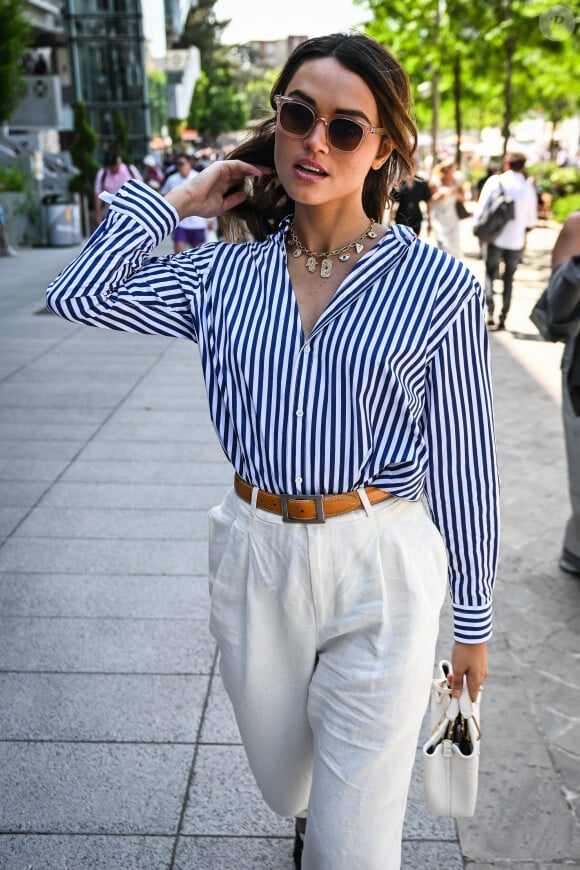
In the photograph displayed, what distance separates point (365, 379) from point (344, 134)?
49 centimetres

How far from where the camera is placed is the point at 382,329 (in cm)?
189

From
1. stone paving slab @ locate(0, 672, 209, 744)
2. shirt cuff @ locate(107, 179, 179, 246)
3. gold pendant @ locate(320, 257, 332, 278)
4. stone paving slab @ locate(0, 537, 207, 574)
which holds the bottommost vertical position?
stone paving slab @ locate(0, 537, 207, 574)

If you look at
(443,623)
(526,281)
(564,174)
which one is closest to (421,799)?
(443,623)

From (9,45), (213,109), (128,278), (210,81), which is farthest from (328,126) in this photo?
(210,81)

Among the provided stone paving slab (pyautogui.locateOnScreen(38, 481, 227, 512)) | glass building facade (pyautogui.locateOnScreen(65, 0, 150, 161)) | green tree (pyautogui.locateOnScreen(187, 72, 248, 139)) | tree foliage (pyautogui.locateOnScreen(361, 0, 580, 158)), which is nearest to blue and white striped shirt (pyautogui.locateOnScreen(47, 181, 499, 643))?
stone paving slab (pyautogui.locateOnScreen(38, 481, 227, 512))

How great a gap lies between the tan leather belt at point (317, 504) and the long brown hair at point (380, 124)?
64 centimetres

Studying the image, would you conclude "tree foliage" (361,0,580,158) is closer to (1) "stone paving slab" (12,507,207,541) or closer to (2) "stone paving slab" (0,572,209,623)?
(1) "stone paving slab" (12,507,207,541)

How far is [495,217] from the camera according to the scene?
10.6 metres

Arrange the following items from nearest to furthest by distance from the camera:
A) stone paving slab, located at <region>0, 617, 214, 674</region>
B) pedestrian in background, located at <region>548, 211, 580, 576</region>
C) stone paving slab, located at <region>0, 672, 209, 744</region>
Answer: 1. stone paving slab, located at <region>0, 672, 209, 744</region>
2. stone paving slab, located at <region>0, 617, 214, 674</region>
3. pedestrian in background, located at <region>548, 211, 580, 576</region>

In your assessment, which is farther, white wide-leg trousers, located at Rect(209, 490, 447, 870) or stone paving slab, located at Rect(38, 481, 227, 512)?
stone paving slab, located at Rect(38, 481, 227, 512)

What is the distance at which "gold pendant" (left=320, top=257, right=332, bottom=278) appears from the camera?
2014 millimetres

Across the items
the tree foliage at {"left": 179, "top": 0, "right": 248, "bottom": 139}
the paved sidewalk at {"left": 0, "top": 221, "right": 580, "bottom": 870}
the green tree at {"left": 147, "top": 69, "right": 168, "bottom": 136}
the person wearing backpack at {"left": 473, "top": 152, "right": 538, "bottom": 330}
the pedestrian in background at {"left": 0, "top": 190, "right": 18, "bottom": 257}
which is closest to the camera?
the paved sidewalk at {"left": 0, "top": 221, "right": 580, "bottom": 870}

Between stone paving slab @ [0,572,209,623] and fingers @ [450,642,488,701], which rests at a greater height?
fingers @ [450,642,488,701]

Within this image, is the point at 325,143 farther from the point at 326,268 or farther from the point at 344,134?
the point at 326,268
